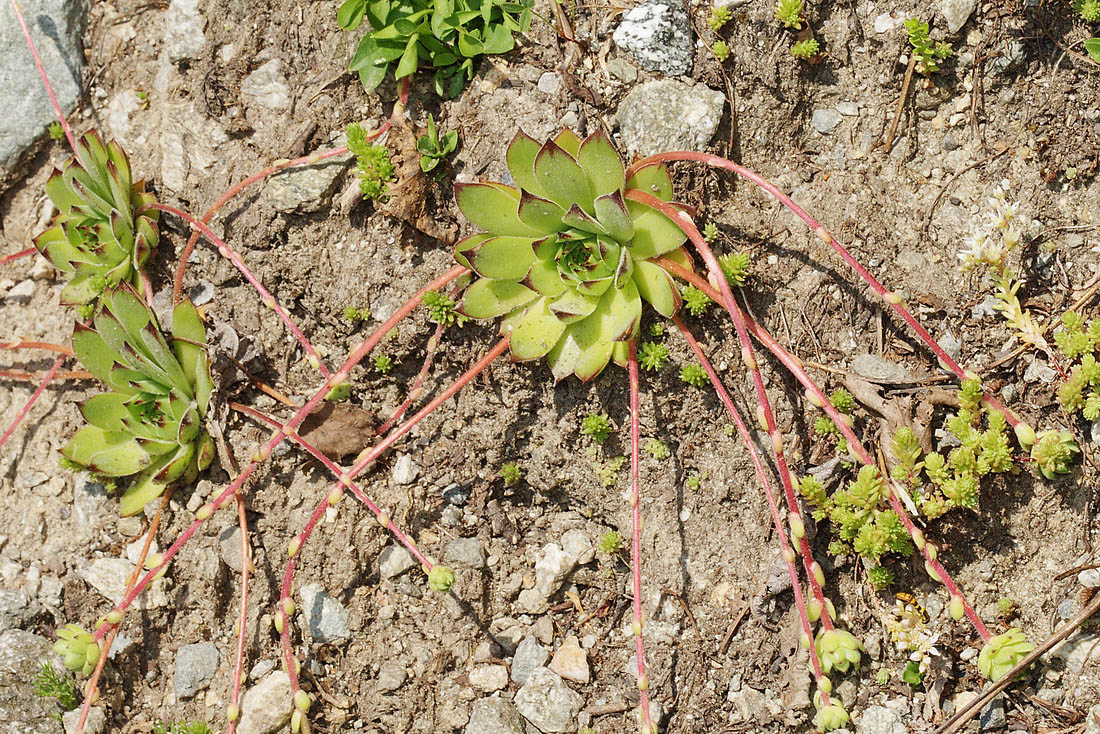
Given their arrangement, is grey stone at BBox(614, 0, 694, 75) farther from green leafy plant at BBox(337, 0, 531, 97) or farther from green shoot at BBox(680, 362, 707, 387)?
green shoot at BBox(680, 362, 707, 387)

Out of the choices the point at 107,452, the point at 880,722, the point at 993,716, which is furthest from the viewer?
the point at 107,452

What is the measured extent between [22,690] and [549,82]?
3.84 metres

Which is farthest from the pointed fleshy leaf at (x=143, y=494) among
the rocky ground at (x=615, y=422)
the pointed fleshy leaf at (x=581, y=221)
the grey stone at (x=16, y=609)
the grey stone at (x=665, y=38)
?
the grey stone at (x=665, y=38)

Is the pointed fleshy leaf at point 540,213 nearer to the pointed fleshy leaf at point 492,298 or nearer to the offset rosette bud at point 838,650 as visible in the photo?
the pointed fleshy leaf at point 492,298

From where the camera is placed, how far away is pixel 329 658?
3.91 meters

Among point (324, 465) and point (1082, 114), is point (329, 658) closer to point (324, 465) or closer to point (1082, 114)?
point (324, 465)

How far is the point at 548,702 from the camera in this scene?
146 inches

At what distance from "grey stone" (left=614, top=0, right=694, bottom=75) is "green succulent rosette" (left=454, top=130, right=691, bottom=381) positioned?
0.62 meters

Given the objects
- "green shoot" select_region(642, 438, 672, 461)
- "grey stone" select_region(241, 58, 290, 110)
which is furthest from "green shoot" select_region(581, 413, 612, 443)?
"grey stone" select_region(241, 58, 290, 110)

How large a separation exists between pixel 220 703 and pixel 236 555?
0.68 m

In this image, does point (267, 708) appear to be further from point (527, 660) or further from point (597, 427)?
point (597, 427)

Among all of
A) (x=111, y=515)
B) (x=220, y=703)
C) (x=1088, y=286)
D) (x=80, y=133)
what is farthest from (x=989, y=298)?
(x=80, y=133)

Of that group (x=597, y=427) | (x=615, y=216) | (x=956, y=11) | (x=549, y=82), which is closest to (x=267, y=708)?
(x=597, y=427)

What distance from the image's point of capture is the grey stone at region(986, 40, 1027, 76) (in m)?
3.67
